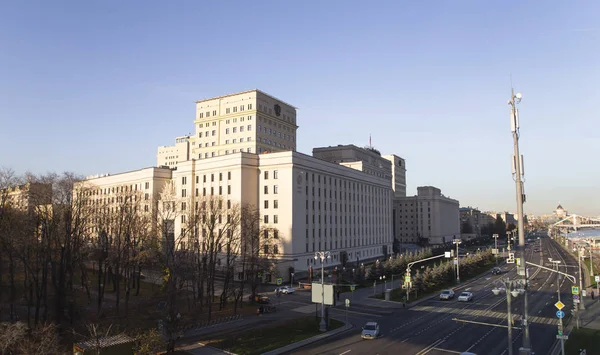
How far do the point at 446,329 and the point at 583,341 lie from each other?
1254 cm

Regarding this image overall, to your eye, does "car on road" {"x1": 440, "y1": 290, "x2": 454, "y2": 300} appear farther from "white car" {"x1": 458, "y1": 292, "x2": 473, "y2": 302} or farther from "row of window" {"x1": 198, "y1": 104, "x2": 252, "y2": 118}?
"row of window" {"x1": 198, "y1": 104, "x2": 252, "y2": 118}

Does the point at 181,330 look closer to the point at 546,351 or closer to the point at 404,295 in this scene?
the point at 546,351

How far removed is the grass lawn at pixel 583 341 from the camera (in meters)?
35.8

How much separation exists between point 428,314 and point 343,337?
656 inches

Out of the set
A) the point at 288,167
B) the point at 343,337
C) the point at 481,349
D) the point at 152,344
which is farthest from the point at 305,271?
the point at 152,344

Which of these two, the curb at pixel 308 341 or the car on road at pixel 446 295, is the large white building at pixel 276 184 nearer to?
the car on road at pixel 446 295

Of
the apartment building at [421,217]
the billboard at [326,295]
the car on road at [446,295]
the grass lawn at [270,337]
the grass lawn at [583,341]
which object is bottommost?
the car on road at [446,295]

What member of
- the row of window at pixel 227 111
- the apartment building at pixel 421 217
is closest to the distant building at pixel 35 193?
the row of window at pixel 227 111

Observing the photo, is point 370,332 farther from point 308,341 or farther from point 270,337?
point 270,337

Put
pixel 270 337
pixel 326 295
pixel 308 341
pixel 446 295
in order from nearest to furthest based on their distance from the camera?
1. pixel 308 341
2. pixel 270 337
3. pixel 326 295
4. pixel 446 295

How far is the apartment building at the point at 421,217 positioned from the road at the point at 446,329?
12149 centimetres

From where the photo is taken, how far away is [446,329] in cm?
4488

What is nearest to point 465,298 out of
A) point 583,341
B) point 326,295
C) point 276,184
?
point 583,341

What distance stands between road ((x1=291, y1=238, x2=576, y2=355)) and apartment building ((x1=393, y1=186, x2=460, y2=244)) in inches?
4783
